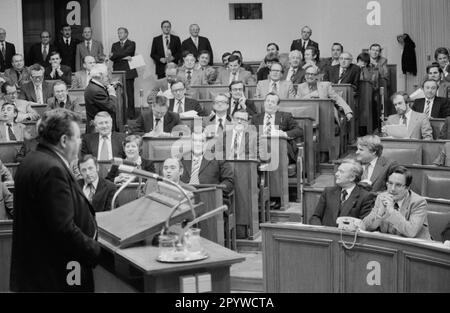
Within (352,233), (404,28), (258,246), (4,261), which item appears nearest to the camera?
(352,233)

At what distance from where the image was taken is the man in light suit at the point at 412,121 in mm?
7672

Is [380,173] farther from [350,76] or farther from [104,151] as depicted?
[350,76]

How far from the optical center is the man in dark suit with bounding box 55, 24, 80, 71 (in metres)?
12.0

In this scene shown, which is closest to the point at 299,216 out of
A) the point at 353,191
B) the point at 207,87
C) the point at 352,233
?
the point at 353,191

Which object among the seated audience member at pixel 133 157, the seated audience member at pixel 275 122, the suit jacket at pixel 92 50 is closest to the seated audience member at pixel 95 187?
the seated audience member at pixel 133 157

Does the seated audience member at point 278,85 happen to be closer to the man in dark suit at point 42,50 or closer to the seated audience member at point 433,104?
the seated audience member at point 433,104

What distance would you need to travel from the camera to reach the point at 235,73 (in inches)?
408

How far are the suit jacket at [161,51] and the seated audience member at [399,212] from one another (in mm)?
7489

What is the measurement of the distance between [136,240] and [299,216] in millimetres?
3864

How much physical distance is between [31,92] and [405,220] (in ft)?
19.4

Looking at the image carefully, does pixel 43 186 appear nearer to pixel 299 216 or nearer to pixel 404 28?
pixel 299 216

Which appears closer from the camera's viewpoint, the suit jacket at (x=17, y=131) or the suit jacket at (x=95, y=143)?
the suit jacket at (x=95, y=143)

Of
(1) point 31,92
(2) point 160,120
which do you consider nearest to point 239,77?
(2) point 160,120

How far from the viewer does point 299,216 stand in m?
7.07
